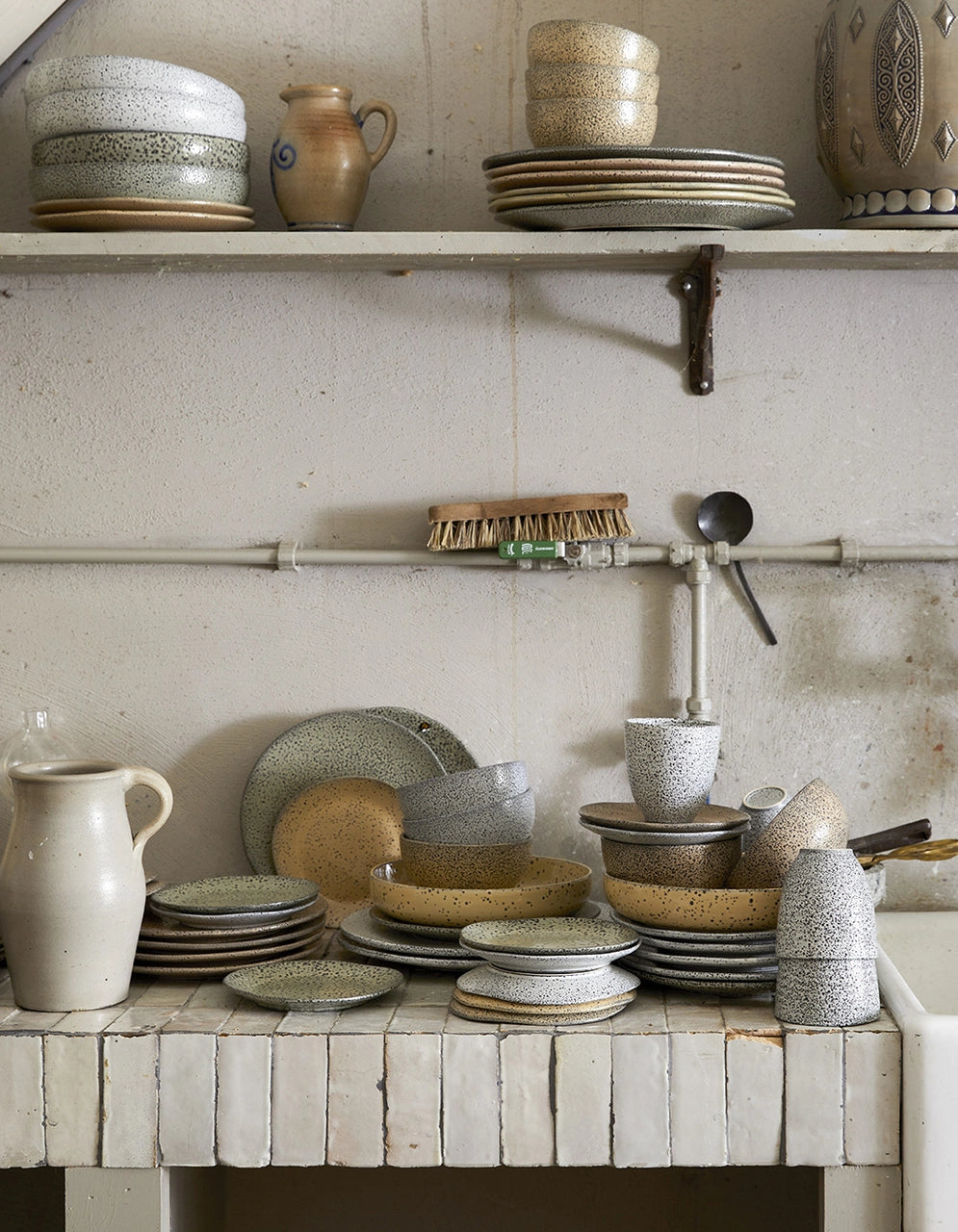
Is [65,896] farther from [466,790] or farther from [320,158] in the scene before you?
[320,158]

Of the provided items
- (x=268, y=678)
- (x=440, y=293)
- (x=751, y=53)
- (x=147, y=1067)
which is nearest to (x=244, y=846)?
(x=268, y=678)

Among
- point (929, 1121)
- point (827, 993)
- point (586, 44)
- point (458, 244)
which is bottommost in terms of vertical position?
point (929, 1121)

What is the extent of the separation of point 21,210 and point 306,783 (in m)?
0.83

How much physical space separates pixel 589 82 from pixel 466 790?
785 millimetres

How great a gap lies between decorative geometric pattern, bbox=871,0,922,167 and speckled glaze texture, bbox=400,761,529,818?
2.70 ft

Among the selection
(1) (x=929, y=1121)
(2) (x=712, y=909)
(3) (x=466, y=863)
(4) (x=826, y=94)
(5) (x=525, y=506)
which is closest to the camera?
(1) (x=929, y=1121)

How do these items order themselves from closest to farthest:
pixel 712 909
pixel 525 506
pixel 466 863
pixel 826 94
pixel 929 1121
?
1. pixel 929 1121
2. pixel 712 909
3. pixel 466 863
4. pixel 826 94
5. pixel 525 506

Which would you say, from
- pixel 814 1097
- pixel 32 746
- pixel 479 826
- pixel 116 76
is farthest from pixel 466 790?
pixel 116 76

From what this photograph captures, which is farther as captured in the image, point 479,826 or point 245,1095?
point 479,826

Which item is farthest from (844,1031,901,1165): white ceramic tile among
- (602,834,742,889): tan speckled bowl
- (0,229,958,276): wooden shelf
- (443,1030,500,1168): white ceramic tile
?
(0,229,958,276): wooden shelf

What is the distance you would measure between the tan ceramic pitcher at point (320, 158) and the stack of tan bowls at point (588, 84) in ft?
0.71

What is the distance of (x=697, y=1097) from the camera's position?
1152 millimetres

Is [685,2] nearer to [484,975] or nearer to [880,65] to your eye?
[880,65]

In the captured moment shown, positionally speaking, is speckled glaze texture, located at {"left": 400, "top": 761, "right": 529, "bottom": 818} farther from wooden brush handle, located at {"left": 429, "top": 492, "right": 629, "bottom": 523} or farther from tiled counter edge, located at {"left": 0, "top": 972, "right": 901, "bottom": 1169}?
wooden brush handle, located at {"left": 429, "top": 492, "right": 629, "bottom": 523}
